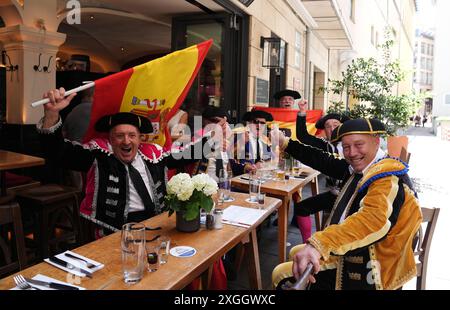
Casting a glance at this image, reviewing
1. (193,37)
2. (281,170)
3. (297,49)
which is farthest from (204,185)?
(297,49)

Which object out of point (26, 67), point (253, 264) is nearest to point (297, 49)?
point (26, 67)

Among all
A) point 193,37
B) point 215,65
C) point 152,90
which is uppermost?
point 193,37

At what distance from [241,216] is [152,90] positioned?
1.18 meters

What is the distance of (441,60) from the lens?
36.8m

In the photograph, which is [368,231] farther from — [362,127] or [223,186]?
[223,186]

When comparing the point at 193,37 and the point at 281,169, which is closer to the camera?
the point at 281,169

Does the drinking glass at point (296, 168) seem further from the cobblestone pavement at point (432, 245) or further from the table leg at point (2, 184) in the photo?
the table leg at point (2, 184)

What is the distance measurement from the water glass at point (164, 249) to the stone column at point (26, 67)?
16.5 ft

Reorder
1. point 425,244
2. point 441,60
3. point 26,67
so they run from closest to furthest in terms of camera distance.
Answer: point 425,244 < point 26,67 < point 441,60

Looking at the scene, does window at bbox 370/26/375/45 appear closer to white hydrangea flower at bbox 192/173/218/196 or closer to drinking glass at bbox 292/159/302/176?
drinking glass at bbox 292/159/302/176

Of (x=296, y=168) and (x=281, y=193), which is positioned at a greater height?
(x=296, y=168)

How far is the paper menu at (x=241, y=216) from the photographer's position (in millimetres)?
2396

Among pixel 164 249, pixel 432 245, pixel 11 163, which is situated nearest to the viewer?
pixel 164 249
